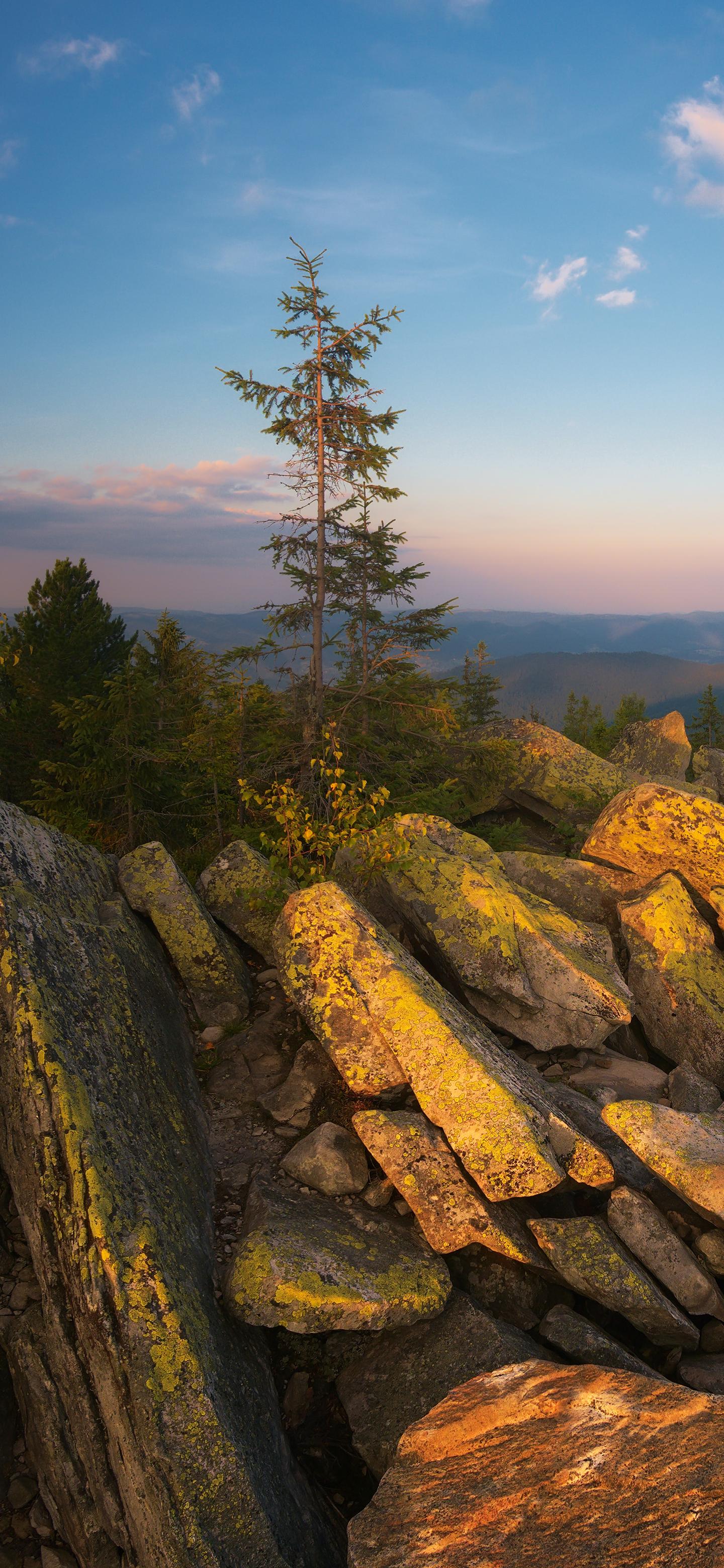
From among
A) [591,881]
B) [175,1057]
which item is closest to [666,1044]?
[591,881]

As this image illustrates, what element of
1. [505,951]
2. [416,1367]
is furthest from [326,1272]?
[505,951]

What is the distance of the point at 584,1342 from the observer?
24.3ft

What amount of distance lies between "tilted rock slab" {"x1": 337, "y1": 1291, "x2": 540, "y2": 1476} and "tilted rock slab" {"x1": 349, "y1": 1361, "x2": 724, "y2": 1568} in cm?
124

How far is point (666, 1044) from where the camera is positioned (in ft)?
44.4

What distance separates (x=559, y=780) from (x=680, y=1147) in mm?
16414

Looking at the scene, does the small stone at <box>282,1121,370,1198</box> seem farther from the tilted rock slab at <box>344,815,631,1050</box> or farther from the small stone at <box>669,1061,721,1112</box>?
the small stone at <box>669,1061,721,1112</box>

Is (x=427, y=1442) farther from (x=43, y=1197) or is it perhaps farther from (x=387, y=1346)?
(x=43, y=1197)

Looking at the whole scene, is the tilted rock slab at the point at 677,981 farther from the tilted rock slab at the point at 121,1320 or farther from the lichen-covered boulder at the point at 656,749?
the lichen-covered boulder at the point at 656,749

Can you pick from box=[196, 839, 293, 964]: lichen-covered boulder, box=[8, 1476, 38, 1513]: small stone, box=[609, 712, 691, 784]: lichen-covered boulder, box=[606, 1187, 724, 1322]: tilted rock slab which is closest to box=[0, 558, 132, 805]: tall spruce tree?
box=[196, 839, 293, 964]: lichen-covered boulder

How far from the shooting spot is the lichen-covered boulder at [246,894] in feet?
41.3

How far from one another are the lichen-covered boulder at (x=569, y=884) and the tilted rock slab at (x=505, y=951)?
7.07 feet

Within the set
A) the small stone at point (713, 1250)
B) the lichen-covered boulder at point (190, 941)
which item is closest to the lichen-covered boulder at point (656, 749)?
the lichen-covered boulder at point (190, 941)

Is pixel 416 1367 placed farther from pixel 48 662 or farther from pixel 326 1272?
pixel 48 662

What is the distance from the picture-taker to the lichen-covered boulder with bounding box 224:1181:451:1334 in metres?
6.95
